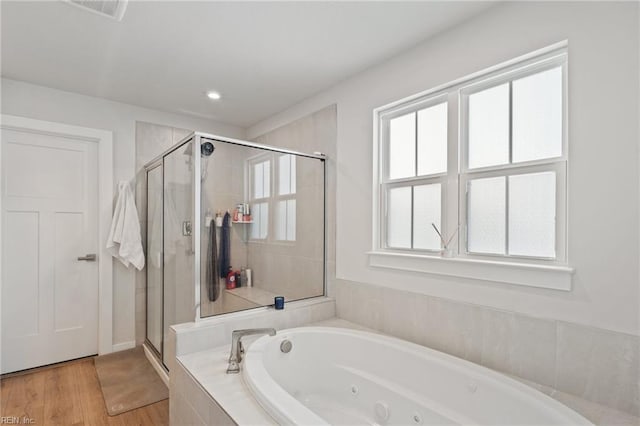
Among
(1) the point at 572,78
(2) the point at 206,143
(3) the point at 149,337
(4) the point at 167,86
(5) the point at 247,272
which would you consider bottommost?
(3) the point at 149,337

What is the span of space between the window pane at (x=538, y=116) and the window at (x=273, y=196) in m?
1.54

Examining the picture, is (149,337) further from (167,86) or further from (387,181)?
(387,181)

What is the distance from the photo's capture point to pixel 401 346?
1.99m

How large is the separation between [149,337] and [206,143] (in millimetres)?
2011

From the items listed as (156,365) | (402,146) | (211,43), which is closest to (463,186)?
(402,146)

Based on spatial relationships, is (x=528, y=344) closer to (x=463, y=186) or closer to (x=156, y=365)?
(x=463, y=186)

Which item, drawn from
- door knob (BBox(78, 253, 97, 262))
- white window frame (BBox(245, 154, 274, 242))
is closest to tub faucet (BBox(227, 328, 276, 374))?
white window frame (BBox(245, 154, 274, 242))

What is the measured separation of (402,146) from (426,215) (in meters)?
0.54

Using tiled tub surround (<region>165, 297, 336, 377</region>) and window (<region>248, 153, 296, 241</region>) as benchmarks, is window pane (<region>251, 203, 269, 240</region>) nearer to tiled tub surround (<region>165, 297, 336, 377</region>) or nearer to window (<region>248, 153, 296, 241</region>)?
window (<region>248, 153, 296, 241</region>)

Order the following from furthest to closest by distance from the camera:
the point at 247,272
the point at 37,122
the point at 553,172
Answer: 1. the point at 37,122
2. the point at 247,272
3. the point at 553,172

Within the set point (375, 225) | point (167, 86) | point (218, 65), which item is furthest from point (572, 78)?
point (167, 86)

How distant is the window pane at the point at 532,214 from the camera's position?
1.66 metres

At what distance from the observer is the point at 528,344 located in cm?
165

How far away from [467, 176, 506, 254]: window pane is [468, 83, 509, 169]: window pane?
0.13 m
